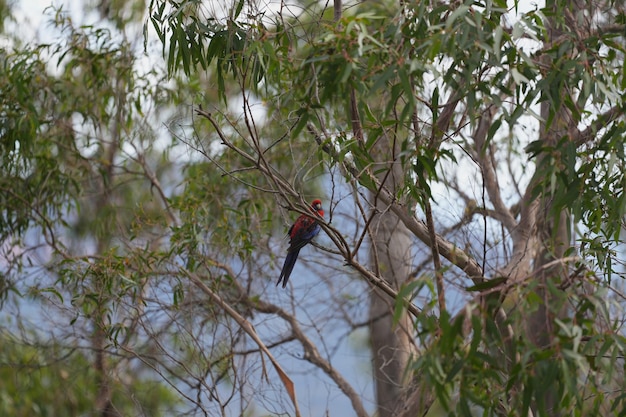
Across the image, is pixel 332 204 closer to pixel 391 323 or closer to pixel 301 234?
pixel 301 234

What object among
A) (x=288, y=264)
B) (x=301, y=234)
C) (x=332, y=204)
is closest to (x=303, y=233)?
(x=301, y=234)

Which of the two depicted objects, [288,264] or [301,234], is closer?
[301,234]

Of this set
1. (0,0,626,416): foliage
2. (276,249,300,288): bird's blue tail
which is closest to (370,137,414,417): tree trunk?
(0,0,626,416): foliage

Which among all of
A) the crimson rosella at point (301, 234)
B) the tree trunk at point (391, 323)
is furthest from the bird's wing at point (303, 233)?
the tree trunk at point (391, 323)

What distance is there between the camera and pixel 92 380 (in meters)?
5.98

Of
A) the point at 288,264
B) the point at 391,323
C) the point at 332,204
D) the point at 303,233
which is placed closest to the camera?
the point at 332,204

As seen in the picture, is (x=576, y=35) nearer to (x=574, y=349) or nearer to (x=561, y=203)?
(x=561, y=203)

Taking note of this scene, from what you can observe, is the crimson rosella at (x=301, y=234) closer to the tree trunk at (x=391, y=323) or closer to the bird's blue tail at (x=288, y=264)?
the bird's blue tail at (x=288, y=264)

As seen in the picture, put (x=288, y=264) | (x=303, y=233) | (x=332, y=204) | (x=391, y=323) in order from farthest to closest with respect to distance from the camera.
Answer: (x=391, y=323), (x=288, y=264), (x=303, y=233), (x=332, y=204)

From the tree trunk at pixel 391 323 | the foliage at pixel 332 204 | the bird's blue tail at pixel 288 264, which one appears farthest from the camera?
the tree trunk at pixel 391 323

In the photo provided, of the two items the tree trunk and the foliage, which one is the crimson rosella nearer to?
the foliage

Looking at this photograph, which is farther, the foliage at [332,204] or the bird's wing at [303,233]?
the bird's wing at [303,233]

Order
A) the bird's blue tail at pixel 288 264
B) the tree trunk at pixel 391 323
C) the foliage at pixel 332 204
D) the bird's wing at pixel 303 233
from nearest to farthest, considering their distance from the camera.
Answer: the foliage at pixel 332 204 < the bird's wing at pixel 303 233 < the bird's blue tail at pixel 288 264 < the tree trunk at pixel 391 323

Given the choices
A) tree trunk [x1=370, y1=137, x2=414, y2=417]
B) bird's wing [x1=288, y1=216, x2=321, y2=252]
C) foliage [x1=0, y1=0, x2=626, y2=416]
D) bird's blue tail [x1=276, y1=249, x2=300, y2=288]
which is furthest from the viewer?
tree trunk [x1=370, y1=137, x2=414, y2=417]
